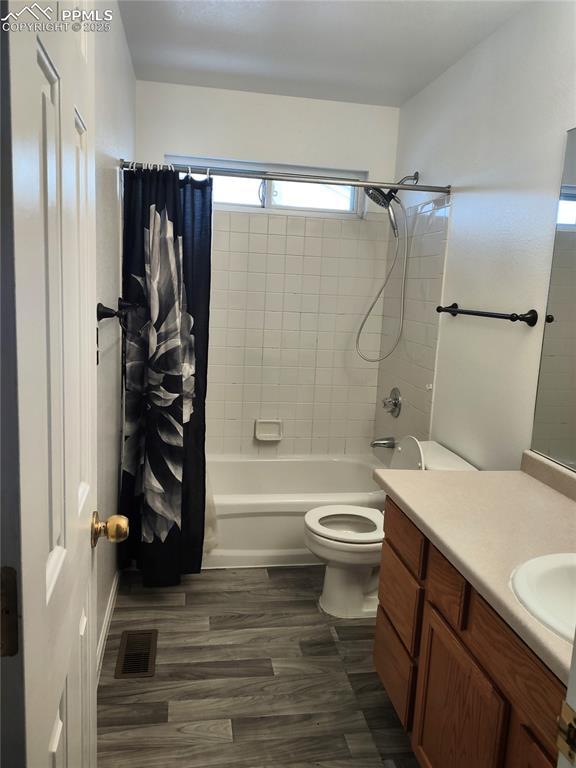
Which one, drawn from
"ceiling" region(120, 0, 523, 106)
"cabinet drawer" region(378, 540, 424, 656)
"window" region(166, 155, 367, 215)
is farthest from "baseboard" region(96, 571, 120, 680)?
"ceiling" region(120, 0, 523, 106)

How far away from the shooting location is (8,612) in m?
0.52

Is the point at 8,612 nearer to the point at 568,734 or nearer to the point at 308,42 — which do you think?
the point at 568,734

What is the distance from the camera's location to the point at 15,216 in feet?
1.63

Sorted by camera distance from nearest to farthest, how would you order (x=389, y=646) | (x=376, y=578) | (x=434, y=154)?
(x=389, y=646) → (x=376, y=578) → (x=434, y=154)

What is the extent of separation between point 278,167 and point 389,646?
2.69m

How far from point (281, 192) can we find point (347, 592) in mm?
2303

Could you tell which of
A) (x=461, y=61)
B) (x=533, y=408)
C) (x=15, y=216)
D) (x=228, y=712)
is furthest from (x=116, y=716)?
(x=461, y=61)

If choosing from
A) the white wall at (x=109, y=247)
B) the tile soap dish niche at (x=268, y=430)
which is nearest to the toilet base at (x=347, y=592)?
the white wall at (x=109, y=247)

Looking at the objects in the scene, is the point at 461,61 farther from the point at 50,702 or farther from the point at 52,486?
the point at 50,702

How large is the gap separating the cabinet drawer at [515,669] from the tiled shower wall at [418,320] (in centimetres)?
162

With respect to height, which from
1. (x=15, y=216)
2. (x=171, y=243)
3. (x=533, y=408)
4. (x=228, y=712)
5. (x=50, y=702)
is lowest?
(x=228, y=712)

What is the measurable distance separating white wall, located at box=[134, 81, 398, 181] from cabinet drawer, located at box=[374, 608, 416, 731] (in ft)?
8.42

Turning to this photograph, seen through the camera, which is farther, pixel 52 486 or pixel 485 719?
pixel 485 719

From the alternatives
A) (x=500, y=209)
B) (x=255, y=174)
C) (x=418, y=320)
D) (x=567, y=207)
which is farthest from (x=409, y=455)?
(x=255, y=174)
